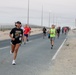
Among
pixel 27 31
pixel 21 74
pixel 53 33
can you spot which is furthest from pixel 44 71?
pixel 27 31

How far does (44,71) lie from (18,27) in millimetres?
2745

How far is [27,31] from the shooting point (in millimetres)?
31812

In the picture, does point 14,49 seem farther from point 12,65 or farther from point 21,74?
point 21,74

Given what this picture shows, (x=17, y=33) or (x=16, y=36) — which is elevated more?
(x=17, y=33)

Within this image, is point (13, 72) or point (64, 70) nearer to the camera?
point (13, 72)

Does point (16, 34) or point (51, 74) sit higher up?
point (16, 34)

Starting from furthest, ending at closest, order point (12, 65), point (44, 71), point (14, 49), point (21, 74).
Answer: point (14, 49)
point (12, 65)
point (44, 71)
point (21, 74)

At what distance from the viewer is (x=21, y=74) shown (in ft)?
37.4

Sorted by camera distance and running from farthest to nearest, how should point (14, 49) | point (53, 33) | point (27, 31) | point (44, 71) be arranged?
point (27, 31) → point (53, 33) → point (14, 49) → point (44, 71)

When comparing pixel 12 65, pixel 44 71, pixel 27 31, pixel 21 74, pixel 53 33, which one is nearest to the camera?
pixel 21 74

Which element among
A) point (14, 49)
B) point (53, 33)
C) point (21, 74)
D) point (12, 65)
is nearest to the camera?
point (21, 74)

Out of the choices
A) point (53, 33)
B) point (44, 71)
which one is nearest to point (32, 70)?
point (44, 71)

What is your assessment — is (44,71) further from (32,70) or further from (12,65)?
(12,65)

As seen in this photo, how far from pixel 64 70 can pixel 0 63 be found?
3.07m
